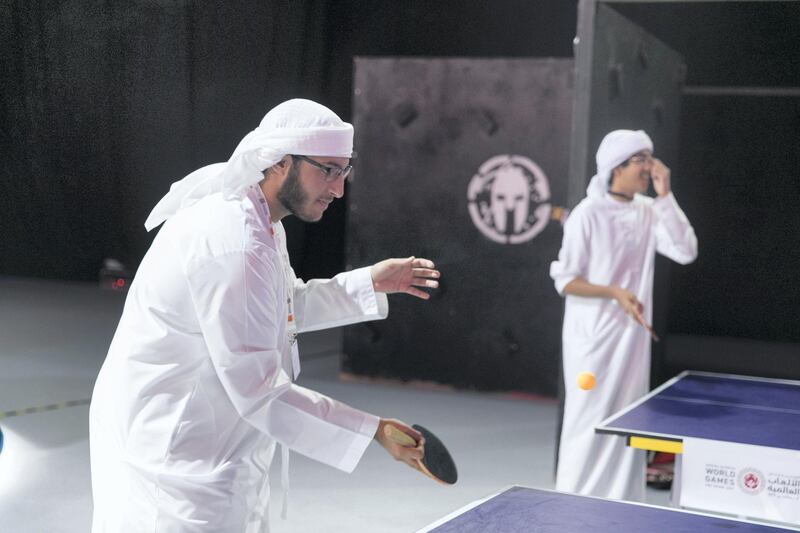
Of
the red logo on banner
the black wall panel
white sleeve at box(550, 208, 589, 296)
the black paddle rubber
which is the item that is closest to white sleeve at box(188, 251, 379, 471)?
the black paddle rubber

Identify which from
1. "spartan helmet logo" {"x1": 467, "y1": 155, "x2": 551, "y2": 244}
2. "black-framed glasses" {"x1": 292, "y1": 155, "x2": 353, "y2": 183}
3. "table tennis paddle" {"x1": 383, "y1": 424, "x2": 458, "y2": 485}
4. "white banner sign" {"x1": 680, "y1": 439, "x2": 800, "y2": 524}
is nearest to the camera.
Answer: "table tennis paddle" {"x1": 383, "y1": 424, "x2": 458, "y2": 485}

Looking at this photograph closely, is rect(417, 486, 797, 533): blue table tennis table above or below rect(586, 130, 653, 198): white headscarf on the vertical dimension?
below

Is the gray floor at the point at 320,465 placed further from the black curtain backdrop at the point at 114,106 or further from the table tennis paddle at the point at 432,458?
the table tennis paddle at the point at 432,458

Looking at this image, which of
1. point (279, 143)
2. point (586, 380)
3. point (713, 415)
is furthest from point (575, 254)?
point (279, 143)

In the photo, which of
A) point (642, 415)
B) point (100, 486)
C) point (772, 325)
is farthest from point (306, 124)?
point (772, 325)

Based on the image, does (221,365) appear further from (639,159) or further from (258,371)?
(639,159)

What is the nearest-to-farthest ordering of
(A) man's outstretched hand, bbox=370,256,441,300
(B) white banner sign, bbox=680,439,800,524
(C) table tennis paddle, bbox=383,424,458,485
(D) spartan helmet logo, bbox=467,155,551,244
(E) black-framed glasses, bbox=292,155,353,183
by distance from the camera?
(C) table tennis paddle, bbox=383,424,458,485, (E) black-framed glasses, bbox=292,155,353,183, (A) man's outstretched hand, bbox=370,256,441,300, (B) white banner sign, bbox=680,439,800,524, (D) spartan helmet logo, bbox=467,155,551,244

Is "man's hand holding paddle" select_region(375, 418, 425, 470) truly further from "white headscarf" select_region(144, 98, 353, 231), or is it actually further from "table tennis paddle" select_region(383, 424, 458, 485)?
"white headscarf" select_region(144, 98, 353, 231)

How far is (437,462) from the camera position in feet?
6.72

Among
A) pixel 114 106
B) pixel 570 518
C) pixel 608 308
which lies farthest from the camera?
pixel 608 308

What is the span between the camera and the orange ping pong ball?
4.46m

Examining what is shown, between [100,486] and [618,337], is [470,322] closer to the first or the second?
[618,337]

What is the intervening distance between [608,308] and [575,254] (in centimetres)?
27

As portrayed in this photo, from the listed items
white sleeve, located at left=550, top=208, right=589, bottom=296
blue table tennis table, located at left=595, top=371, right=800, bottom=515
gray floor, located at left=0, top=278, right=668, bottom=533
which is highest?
white sleeve, located at left=550, top=208, right=589, bottom=296
